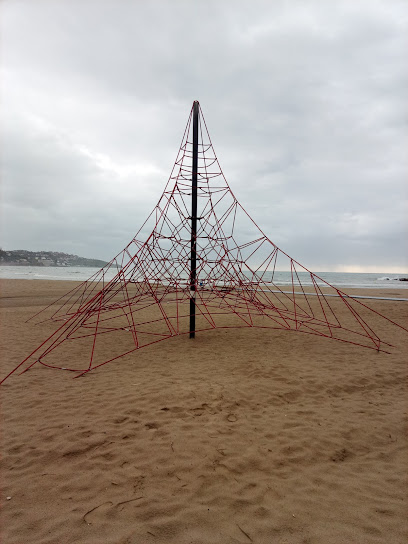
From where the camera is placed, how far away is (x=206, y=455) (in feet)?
9.45

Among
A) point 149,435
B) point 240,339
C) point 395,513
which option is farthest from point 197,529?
point 240,339

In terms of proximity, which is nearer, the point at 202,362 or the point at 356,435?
the point at 356,435

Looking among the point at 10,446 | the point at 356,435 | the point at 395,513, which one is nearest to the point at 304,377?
the point at 356,435

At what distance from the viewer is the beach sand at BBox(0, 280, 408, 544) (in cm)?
213

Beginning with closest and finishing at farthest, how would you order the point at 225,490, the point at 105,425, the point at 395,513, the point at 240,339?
the point at 395,513, the point at 225,490, the point at 105,425, the point at 240,339

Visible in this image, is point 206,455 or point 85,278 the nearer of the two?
point 206,455

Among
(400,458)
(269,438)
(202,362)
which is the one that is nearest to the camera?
(400,458)

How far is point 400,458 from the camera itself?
2.97 metres

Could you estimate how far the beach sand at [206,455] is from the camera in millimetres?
2131

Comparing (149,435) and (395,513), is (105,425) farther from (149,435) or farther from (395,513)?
(395,513)

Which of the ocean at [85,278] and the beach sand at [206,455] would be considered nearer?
the beach sand at [206,455]

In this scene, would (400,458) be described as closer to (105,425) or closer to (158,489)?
(158,489)

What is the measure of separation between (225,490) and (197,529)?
1.42 ft

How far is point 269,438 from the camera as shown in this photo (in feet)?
10.5
